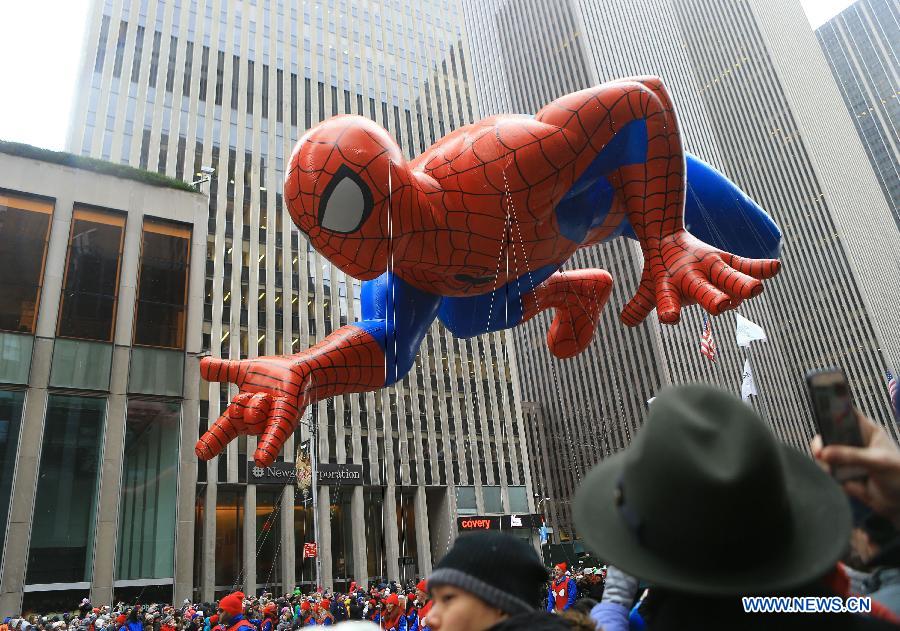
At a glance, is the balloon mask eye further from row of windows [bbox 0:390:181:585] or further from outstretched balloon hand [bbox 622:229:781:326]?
row of windows [bbox 0:390:181:585]

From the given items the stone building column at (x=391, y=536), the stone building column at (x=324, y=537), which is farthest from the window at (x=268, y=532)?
the stone building column at (x=391, y=536)

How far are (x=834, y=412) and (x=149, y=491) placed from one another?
1584 cm

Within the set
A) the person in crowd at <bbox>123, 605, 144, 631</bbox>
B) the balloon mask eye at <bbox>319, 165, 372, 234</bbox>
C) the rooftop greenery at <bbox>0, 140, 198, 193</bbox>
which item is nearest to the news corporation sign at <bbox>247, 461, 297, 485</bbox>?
the rooftop greenery at <bbox>0, 140, 198, 193</bbox>

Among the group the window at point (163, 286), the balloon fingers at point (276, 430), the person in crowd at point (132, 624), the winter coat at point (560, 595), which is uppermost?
the window at point (163, 286)

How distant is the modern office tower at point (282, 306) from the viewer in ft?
112

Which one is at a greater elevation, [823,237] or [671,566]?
[823,237]

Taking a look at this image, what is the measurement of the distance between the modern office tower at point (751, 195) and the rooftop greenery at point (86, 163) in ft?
145

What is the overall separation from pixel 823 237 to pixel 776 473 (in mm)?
80841

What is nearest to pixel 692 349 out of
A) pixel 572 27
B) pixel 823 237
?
pixel 823 237

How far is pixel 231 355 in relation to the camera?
3428 cm

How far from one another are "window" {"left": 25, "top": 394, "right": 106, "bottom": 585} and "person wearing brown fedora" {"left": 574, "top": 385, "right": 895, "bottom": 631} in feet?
49.0

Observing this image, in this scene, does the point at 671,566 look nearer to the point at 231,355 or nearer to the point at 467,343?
the point at 231,355

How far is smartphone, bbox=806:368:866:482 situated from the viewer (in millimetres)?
1182

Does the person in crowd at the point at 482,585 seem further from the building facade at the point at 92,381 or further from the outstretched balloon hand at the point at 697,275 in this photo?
the building facade at the point at 92,381
